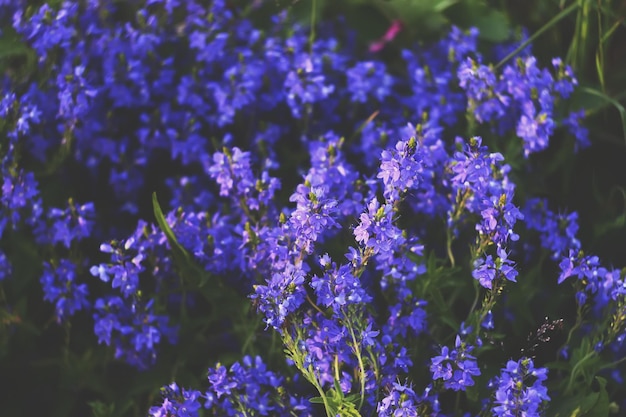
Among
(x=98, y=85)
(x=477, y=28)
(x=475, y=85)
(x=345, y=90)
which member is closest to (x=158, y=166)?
(x=98, y=85)

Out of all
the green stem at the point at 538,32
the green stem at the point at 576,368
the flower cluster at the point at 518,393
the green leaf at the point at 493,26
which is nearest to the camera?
the flower cluster at the point at 518,393

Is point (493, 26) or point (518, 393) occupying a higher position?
point (493, 26)

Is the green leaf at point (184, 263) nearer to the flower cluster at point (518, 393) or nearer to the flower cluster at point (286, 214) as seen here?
the flower cluster at point (286, 214)

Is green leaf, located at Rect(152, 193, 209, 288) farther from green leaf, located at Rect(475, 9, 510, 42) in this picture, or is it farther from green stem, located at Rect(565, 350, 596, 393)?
green leaf, located at Rect(475, 9, 510, 42)

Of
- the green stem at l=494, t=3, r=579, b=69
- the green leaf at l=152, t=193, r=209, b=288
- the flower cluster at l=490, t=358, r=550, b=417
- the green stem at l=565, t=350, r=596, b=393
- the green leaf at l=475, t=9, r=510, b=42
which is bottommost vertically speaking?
the flower cluster at l=490, t=358, r=550, b=417

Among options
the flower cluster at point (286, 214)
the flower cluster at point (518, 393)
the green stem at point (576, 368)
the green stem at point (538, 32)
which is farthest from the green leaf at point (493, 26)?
the flower cluster at point (518, 393)

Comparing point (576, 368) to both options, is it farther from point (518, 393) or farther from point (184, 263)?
point (184, 263)

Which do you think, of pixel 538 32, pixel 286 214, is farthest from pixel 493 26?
pixel 286 214

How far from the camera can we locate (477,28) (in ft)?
8.87

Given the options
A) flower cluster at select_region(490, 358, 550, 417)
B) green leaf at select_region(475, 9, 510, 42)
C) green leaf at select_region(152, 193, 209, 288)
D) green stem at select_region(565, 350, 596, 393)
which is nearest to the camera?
flower cluster at select_region(490, 358, 550, 417)

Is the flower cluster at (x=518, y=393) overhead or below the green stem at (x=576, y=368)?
below

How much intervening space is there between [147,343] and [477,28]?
4.96 ft

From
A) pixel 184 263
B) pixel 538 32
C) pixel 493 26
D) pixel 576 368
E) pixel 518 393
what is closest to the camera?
pixel 518 393

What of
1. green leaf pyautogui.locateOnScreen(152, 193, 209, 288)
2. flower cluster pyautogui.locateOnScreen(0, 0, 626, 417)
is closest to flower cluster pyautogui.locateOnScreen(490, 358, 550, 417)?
flower cluster pyautogui.locateOnScreen(0, 0, 626, 417)
